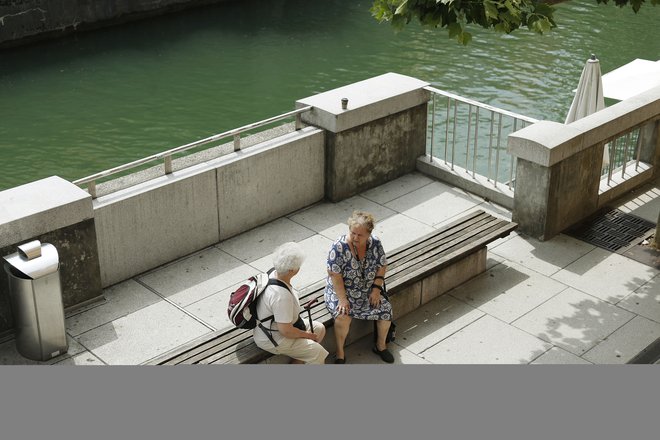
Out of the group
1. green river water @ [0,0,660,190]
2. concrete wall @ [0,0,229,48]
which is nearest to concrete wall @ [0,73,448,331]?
green river water @ [0,0,660,190]

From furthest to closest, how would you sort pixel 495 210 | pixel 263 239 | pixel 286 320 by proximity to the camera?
pixel 495 210
pixel 263 239
pixel 286 320

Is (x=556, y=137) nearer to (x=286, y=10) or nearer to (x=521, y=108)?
(x=521, y=108)

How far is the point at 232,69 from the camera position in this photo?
2053 centimetres

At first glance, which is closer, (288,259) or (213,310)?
(288,259)

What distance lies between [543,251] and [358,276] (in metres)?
2.89

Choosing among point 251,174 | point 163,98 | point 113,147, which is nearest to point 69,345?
point 251,174

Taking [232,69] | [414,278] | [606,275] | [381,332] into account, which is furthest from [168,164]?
[232,69]

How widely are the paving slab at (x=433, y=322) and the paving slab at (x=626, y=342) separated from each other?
1.09m

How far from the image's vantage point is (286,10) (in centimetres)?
2541

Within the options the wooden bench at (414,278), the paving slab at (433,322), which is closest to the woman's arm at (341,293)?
the wooden bench at (414,278)

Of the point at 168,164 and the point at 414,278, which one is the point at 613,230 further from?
the point at 168,164

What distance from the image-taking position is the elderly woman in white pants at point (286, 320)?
261 inches

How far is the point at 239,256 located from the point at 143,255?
0.98 m

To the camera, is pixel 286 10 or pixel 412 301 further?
pixel 286 10
